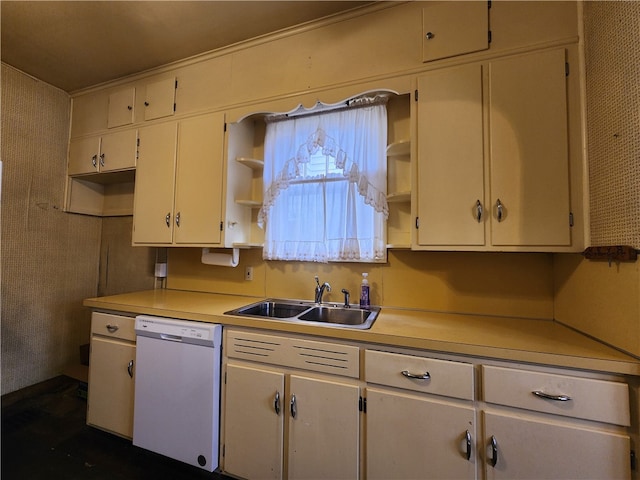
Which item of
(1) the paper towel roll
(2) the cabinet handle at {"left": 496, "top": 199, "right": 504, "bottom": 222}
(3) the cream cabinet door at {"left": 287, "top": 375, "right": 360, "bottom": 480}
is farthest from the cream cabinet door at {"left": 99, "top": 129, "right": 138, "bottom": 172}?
(2) the cabinet handle at {"left": 496, "top": 199, "right": 504, "bottom": 222}

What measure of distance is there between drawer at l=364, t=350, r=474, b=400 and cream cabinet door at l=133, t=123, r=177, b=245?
1.75 m

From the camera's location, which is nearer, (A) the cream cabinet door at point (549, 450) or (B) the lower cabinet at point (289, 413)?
(A) the cream cabinet door at point (549, 450)

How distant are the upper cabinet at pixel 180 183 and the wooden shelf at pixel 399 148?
1.19 meters

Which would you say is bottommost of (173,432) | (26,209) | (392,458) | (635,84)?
(173,432)

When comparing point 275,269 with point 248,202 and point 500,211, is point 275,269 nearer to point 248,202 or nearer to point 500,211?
point 248,202

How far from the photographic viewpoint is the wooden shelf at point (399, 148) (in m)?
1.62

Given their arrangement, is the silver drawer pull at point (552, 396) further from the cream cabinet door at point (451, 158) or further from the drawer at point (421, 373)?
the cream cabinet door at point (451, 158)

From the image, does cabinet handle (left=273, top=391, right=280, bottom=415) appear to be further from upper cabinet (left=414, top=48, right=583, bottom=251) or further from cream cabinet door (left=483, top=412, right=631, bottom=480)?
upper cabinet (left=414, top=48, right=583, bottom=251)

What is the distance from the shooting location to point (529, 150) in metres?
1.30

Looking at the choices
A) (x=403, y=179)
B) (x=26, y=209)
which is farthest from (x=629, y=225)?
(x=26, y=209)

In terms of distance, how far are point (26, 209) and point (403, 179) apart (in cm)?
313

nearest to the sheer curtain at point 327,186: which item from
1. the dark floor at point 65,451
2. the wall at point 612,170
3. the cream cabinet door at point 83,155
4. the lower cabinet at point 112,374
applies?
the wall at point 612,170

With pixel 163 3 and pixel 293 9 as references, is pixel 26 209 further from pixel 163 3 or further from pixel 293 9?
pixel 293 9

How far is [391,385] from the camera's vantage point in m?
1.18
